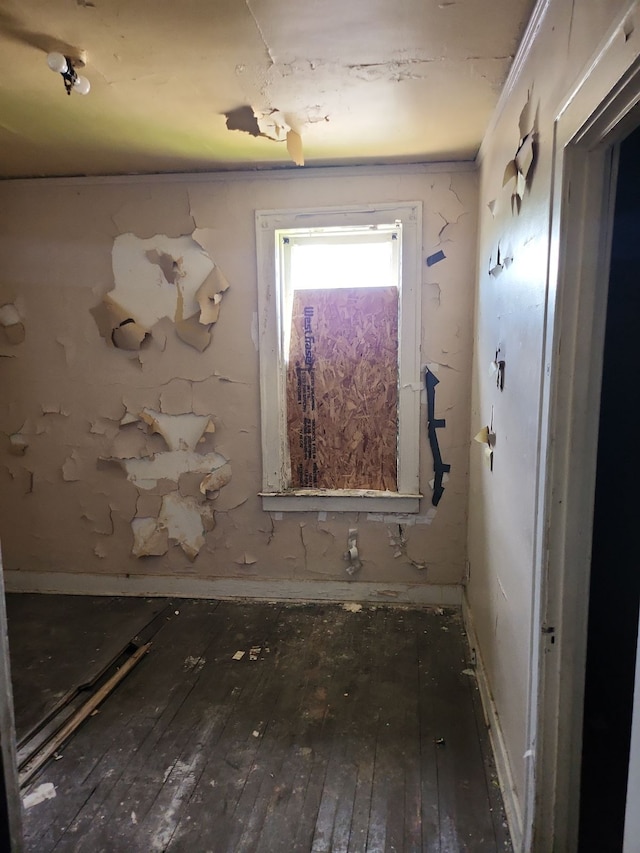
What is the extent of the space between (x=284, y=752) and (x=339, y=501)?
4.10 feet

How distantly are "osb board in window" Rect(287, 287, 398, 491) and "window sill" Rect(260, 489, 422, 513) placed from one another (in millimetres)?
54

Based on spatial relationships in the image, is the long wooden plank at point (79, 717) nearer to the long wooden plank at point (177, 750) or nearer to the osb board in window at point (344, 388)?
Result: the long wooden plank at point (177, 750)

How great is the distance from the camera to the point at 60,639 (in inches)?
99.5

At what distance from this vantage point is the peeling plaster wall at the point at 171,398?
2621 millimetres

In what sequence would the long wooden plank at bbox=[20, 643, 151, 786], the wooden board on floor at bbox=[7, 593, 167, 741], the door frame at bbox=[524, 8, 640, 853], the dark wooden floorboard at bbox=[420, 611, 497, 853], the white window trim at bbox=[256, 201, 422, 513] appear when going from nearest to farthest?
1. the door frame at bbox=[524, 8, 640, 853]
2. the dark wooden floorboard at bbox=[420, 611, 497, 853]
3. the long wooden plank at bbox=[20, 643, 151, 786]
4. the wooden board on floor at bbox=[7, 593, 167, 741]
5. the white window trim at bbox=[256, 201, 422, 513]

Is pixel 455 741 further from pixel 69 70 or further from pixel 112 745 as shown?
pixel 69 70

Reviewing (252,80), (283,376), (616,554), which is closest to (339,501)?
(283,376)

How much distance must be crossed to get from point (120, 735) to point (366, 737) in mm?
913

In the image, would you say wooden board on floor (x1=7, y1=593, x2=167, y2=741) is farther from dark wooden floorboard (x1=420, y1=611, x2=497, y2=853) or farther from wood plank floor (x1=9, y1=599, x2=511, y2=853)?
dark wooden floorboard (x1=420, y1=611, x2=497, y2=853)

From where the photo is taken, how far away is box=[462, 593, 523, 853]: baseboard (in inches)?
56.7

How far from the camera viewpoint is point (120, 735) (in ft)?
6.23

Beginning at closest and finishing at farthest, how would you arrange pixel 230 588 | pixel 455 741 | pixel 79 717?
pixel 455 741 → pixel 79 717 → pixel 230 588

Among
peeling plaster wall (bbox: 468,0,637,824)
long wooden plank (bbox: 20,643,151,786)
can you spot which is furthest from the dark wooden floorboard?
long wooden plank (bbox: 20,643,151,786)

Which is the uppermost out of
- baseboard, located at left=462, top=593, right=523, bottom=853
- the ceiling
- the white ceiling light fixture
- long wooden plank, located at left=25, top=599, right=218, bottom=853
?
the ceiling
